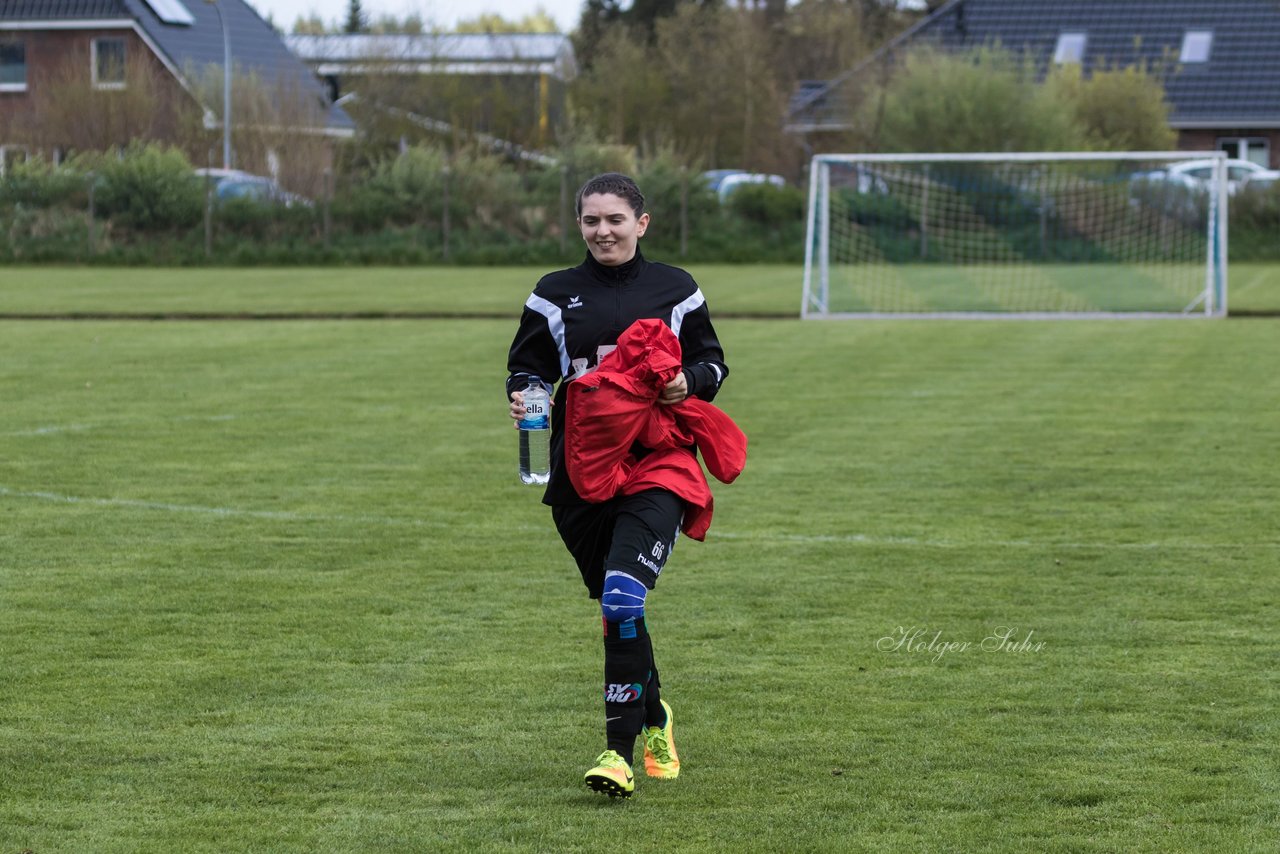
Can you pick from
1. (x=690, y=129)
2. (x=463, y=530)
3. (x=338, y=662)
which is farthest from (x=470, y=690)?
(x=690, y=129)

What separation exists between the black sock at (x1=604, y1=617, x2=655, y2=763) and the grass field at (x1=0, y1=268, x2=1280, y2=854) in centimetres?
22

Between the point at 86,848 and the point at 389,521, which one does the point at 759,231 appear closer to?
the point at 389,521

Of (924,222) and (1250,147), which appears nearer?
(924,222)

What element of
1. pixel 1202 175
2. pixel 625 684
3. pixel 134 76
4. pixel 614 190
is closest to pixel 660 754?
pixel 625 684

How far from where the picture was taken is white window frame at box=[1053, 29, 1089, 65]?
2207 inches

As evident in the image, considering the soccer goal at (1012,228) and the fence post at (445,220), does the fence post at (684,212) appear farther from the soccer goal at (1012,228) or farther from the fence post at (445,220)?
the fence post at (445,220)

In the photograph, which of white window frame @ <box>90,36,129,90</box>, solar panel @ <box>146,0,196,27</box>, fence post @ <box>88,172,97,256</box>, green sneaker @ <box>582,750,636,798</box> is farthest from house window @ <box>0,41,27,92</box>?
green sneaker @ <box>582,750,636,798</box>

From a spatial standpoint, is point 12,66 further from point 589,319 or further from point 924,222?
point 589,319

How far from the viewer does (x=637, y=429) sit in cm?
543

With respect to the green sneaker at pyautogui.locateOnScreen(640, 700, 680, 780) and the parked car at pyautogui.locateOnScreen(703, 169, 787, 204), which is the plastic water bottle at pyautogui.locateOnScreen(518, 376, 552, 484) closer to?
the green sneaker at pyautogui.locateOnScreen(640, 700, 680, 780)

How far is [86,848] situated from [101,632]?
2.70 metres

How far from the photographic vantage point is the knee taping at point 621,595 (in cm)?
535

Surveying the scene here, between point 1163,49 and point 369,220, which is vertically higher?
point 1163,49

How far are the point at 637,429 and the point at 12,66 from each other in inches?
2149
